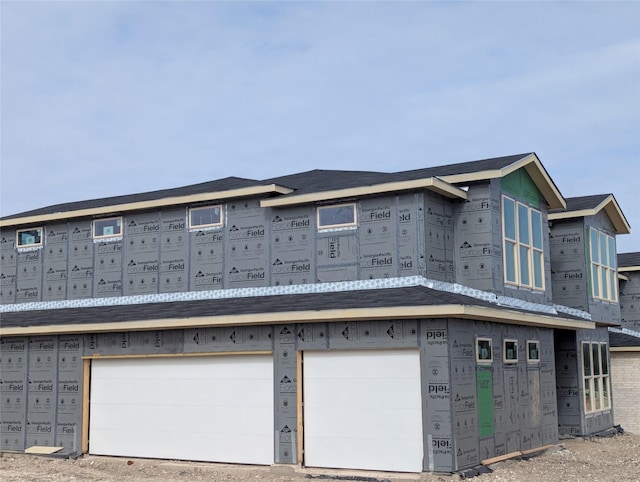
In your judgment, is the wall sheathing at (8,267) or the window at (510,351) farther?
the wall sheathing at (8,267)

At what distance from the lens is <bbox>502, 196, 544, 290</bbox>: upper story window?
726 inches

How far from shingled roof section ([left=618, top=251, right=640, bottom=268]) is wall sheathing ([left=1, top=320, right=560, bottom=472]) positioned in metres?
10.7

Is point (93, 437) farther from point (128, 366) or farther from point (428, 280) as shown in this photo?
point (428, 280)

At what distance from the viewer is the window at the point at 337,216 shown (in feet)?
58.1

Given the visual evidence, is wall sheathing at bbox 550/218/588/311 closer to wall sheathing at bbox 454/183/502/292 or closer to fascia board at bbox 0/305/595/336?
fascia board at bbox 0/305/595/336

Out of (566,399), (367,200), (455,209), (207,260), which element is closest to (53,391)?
(207,260)

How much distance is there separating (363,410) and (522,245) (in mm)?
6409

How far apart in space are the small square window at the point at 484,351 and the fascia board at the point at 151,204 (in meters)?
5.79

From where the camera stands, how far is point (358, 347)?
15.4 metres

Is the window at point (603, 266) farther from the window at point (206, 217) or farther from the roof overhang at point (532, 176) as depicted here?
the window at point (206, 217)

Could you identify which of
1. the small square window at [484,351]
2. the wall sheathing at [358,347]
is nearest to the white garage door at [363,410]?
the wall sheathing at [358,347]

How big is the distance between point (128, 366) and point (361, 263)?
19.2 feet

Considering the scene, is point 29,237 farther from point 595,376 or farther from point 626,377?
point 626,377

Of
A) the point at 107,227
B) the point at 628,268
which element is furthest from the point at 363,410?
the point at 628,268
